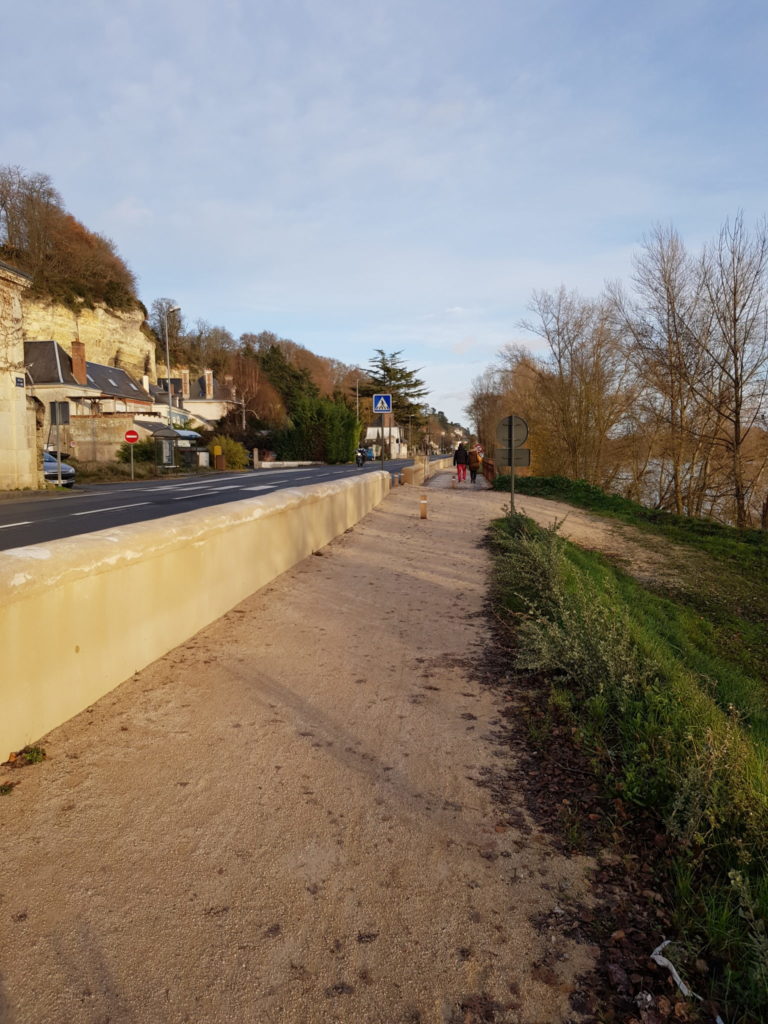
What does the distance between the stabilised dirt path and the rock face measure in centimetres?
5013

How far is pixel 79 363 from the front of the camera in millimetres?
49312

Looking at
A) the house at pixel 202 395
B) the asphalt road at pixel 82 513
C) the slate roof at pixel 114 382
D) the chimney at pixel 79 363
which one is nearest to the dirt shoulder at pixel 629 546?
the asphalt road at pixel 82 513

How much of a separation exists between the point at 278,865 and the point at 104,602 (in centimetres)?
213

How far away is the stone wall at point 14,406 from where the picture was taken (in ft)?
68.1

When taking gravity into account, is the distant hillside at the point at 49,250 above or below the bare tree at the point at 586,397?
above

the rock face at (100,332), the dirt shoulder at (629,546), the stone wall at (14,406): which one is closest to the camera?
the dirt shoulder at (629,546)

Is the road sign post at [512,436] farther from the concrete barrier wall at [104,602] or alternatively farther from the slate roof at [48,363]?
the slate roof at [48,363]

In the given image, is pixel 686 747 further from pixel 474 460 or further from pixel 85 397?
pixel 85 397

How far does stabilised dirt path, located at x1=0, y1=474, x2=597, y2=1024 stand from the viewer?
1.98 metres

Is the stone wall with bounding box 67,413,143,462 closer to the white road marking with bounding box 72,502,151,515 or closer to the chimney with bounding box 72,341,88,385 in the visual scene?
the chimney with bounding box 72,341,88,385

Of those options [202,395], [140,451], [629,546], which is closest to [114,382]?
[140,451]

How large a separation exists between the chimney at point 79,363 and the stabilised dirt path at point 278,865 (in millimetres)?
50552

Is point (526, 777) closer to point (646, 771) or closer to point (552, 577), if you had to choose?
point (646, 771)

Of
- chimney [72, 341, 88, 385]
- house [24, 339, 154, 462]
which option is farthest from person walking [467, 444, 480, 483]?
chimney [72, 341, 88, 385]
